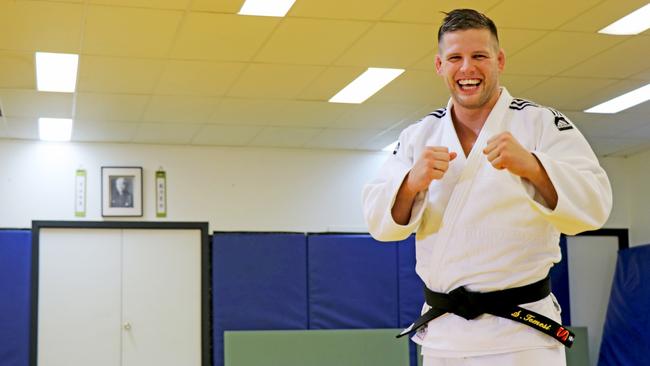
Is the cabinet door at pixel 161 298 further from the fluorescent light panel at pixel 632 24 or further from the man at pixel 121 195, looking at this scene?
the fluorescent light panel at pixel 632 24

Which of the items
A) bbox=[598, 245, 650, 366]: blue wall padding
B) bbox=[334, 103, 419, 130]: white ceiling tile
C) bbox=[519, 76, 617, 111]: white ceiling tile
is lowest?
bbox=[598, 245, 650, 366]: blue wall padding

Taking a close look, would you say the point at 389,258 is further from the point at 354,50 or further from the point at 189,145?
the point at 354,50

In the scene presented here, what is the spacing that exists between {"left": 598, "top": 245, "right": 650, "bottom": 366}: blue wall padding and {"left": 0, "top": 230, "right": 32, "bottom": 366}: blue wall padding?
6.11 metres

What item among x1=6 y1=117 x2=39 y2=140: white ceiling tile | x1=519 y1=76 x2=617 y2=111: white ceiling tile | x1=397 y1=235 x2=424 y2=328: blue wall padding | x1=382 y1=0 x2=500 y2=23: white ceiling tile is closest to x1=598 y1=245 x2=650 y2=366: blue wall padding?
x1=397 y1=235 x2=424 y2=328: blue wall padding

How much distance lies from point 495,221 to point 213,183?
817cm

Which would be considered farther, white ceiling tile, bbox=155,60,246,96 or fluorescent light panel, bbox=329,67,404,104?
fluorescent light panel, bbox=329,67,404,104

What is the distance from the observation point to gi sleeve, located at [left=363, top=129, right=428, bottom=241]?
1951 mm

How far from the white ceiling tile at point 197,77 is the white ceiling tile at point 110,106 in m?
0.39

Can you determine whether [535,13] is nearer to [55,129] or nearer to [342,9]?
[342,9]

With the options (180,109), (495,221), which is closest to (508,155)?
(495,221)

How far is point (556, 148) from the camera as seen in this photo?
191 cm

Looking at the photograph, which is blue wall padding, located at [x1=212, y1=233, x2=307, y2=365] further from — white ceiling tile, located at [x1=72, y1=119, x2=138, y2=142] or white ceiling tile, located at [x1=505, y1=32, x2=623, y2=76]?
white ceiling tile, located at [x1=505, y1=32, x2=623, y2=76]

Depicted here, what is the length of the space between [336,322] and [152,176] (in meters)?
2.49

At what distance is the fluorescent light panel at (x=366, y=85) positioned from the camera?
7118mm
